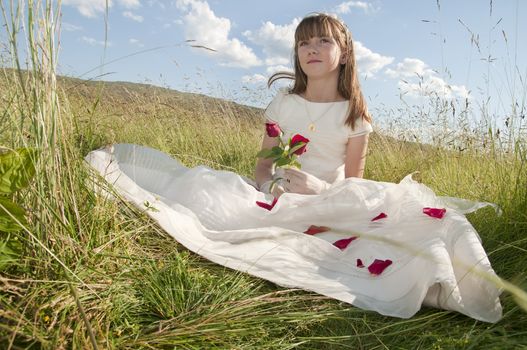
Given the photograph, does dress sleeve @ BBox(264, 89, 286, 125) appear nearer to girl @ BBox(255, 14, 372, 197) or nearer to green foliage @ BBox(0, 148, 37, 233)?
girl @ BBox(255, 14, 372, 197)

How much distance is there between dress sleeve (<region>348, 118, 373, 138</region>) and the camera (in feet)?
9.81

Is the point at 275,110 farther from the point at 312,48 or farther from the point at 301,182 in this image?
the point at 301,182

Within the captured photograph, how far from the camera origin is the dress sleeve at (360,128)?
2.99 m

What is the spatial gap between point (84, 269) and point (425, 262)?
126 cm

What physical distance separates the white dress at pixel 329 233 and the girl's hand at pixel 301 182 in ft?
0.56

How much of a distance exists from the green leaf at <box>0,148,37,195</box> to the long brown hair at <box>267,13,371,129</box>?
82.1 inches

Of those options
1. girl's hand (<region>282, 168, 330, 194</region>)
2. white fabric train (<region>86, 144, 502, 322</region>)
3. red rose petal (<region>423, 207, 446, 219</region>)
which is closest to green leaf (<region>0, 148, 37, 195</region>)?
white fabric train (<region>86, 144, 502, 322</region>)

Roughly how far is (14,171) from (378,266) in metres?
1.42

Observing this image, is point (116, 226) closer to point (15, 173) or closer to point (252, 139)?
point (15, 173)

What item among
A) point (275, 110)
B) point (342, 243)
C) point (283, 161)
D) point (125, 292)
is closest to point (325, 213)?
point (342, 243)

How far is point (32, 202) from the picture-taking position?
142 cm

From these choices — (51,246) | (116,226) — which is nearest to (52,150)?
(51,246)

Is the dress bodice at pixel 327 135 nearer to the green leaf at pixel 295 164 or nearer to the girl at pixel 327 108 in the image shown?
the girl at pixel 327 108

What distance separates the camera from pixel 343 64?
3.12 m
